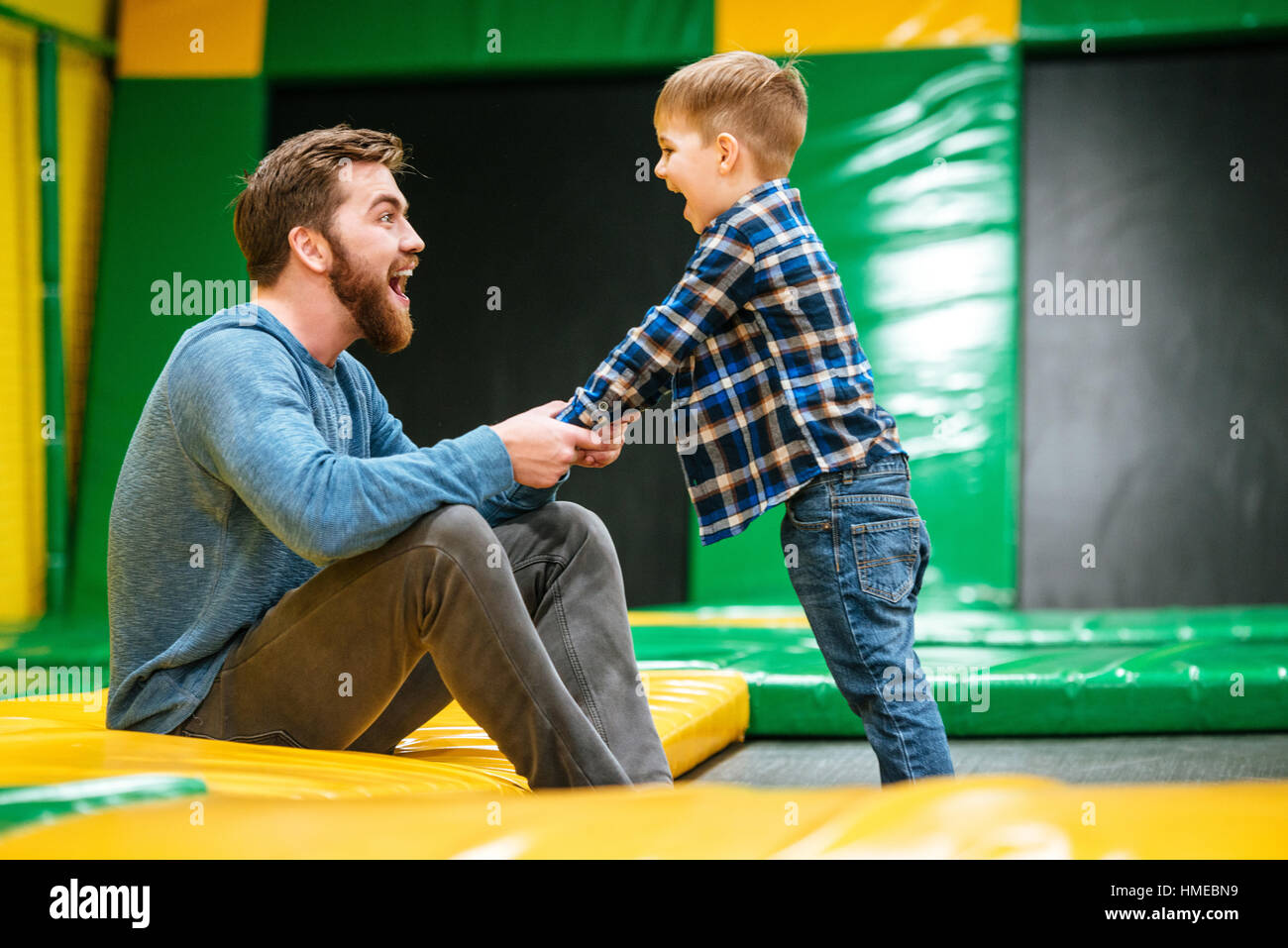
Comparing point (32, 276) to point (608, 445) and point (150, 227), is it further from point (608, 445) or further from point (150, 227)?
point (608, 445)

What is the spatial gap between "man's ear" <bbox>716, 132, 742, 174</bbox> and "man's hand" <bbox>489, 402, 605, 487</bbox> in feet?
1.57

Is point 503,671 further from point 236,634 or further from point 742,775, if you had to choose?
point 742,775

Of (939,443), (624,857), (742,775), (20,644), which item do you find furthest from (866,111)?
(624,857)

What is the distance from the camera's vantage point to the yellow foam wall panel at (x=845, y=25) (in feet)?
12.6

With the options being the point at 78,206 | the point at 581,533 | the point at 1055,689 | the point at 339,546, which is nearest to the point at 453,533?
the point at 339,546

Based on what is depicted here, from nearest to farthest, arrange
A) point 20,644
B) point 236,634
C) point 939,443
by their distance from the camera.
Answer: point 236,634 < point 20,644 < point 939,443

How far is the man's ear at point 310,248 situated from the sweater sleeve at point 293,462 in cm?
18

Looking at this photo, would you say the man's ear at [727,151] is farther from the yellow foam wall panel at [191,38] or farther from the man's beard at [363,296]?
the yellow foam wall panel at [191,38]

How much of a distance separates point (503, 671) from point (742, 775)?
1002 millimetres

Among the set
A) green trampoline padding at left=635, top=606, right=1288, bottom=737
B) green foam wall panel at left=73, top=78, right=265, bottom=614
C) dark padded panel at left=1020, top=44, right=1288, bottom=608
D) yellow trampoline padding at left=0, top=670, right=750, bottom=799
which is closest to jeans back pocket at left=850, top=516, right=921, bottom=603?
yellow trampoline padding at left=0, top=670, right=750, bottom=799

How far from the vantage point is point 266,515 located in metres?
1.28

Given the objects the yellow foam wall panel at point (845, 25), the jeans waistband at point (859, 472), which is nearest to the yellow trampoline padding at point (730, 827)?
the jeans waistband at point (859, 472)

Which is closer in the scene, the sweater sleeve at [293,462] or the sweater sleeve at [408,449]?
the sweater sleeve at [293,462]

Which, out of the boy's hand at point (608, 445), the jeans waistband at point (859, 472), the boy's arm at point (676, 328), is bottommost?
the jeans waistband at point (859, 472)
